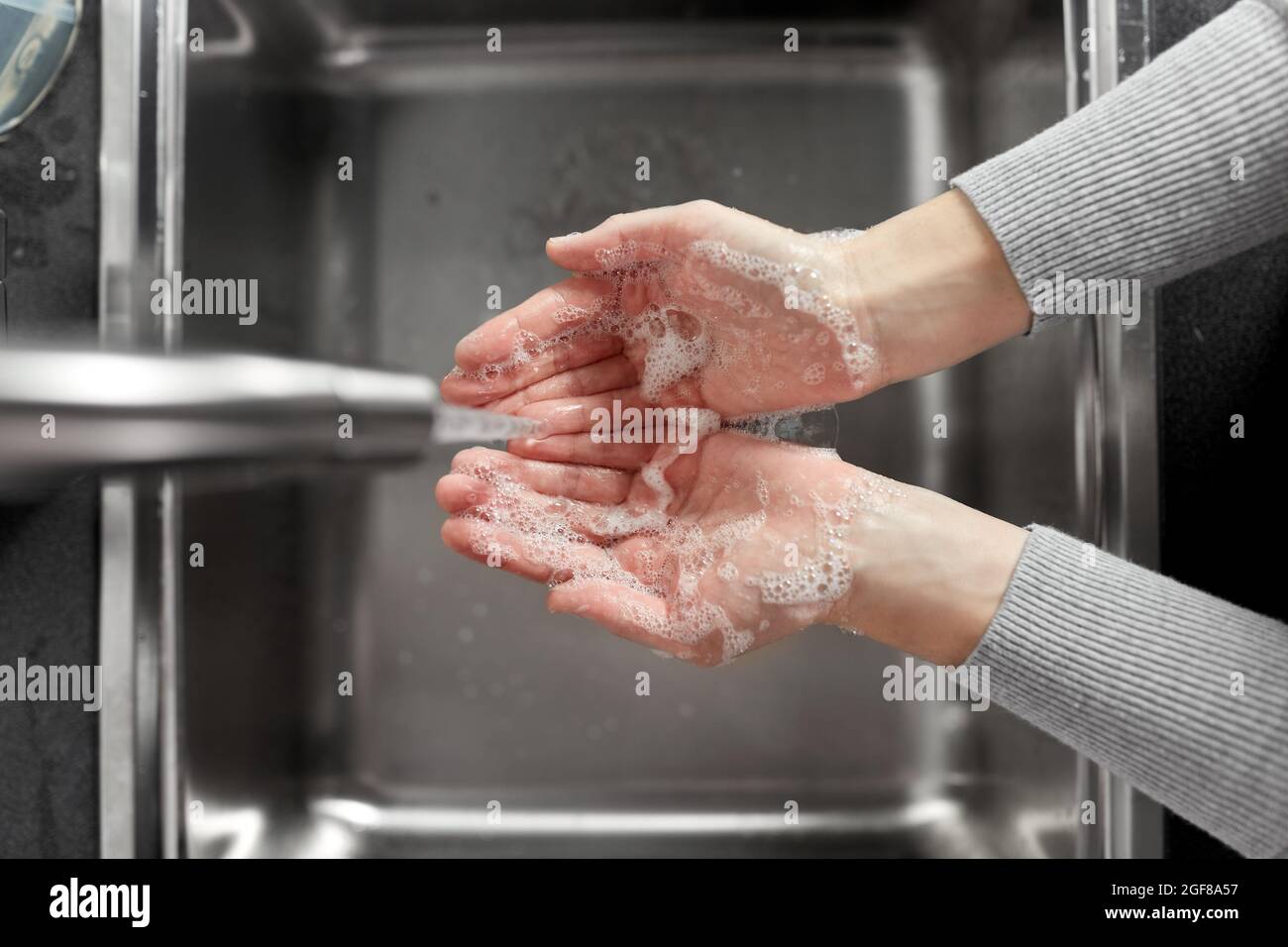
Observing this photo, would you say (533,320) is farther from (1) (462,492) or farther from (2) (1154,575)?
A: (2) (1154,575)

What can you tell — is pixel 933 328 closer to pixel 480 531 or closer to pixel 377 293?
pixel 480 531

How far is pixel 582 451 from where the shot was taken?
2.25 ft

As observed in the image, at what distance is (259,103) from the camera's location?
2.66 feet

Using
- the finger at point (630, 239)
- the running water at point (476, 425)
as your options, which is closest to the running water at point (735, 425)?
the running water at point (476, 425)

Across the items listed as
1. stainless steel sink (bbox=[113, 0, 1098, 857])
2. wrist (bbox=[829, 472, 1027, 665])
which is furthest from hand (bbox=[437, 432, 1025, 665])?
stainless steel sink (bbox=[113, 0, 1098, 857])

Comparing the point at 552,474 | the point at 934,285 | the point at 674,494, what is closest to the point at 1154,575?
the point at 934,285

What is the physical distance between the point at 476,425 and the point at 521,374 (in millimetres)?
64

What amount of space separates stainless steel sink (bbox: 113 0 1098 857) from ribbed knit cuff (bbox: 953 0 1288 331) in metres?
0.31

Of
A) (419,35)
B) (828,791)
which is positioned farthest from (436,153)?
(828,791)

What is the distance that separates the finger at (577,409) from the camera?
672 mm

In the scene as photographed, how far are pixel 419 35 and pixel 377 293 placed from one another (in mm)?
303

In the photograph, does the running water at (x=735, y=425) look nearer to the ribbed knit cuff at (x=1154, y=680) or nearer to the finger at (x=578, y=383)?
the finger at (x=578, y=383)

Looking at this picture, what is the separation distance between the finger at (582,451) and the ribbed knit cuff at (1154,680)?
1.04ft

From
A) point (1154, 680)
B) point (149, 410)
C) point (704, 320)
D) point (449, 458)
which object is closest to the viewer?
point (149, 410)
